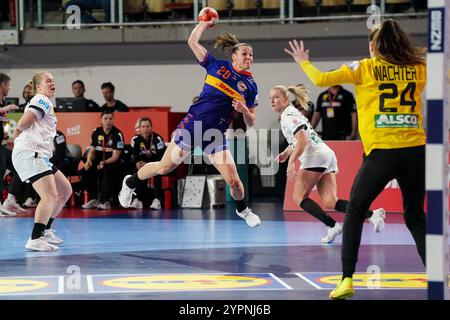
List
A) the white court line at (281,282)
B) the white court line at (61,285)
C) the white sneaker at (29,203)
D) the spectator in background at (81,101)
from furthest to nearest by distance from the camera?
the spectator in background at (81,101) → the white sneaker at (29,203) → the white court line at (281,282) → the white court line at (61,285)

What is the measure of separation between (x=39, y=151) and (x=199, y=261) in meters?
2.32

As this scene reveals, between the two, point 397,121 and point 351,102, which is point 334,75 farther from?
point 351,102

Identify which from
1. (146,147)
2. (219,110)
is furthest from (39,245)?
(146,147)

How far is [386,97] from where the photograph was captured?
6.73 meters

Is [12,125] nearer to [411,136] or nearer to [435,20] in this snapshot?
[411,136]

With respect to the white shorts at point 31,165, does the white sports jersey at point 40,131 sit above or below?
above

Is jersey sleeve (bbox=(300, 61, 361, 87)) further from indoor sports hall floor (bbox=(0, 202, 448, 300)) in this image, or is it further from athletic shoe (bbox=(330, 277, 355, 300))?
indoor sports hall floor (bbox=(0, 202, 448, 300))

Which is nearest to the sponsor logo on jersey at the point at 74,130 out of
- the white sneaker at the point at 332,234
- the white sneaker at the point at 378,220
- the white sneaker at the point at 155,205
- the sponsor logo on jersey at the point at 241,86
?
the white sneaker at the point at 155,205

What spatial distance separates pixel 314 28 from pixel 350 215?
11244 millimetres

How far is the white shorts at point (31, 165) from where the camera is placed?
988 cm

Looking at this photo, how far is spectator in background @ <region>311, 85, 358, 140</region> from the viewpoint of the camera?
55.8 feet

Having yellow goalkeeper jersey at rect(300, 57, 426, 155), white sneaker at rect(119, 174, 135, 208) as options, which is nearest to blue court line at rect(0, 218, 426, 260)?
white sneaker at rect(119, 174, 135, 208)

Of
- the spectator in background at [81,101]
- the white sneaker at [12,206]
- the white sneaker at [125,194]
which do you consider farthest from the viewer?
the spectator in background at [81,101]

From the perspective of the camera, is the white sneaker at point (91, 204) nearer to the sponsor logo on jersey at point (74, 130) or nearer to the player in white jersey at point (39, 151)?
the sponsor logo on jersey at point (74, 130)
